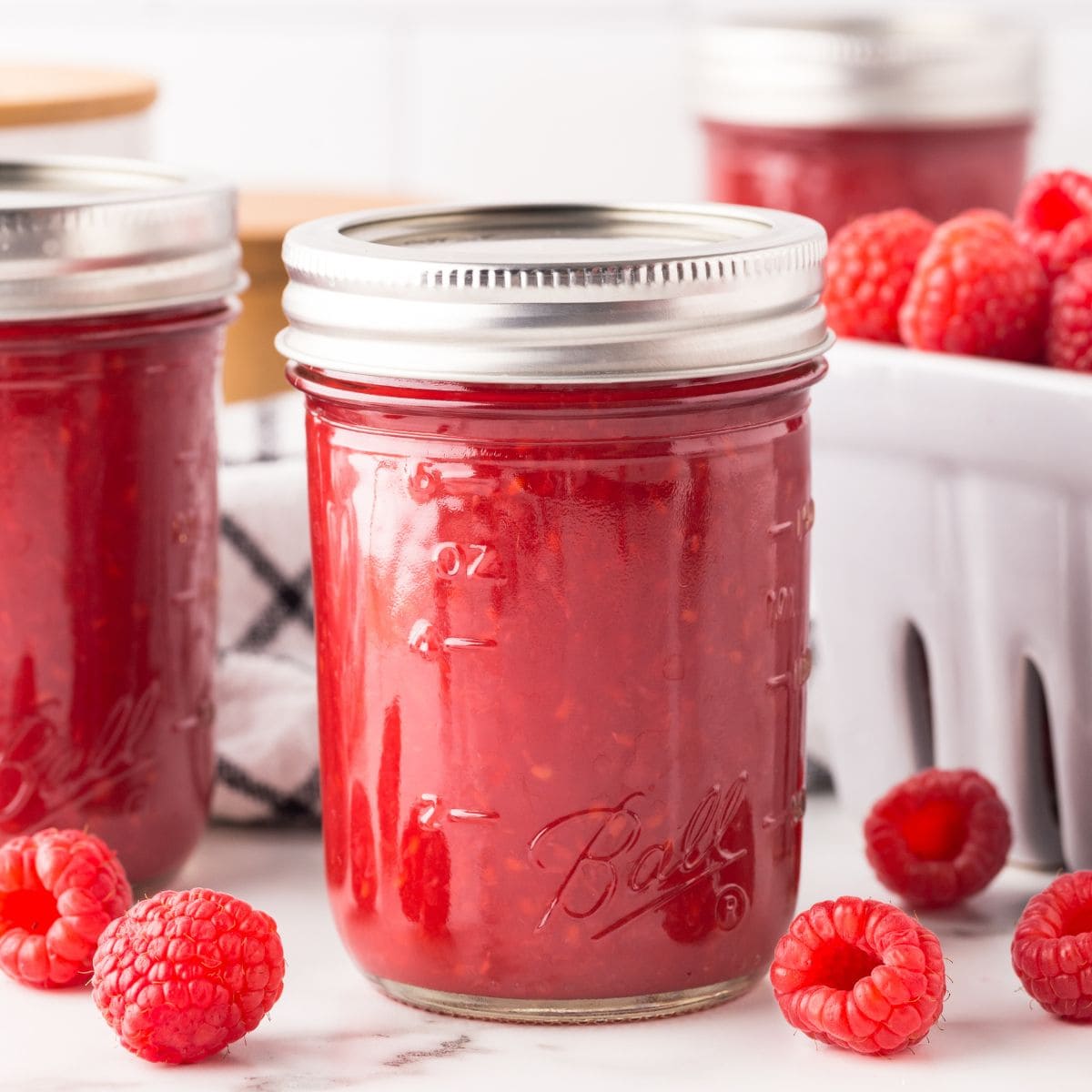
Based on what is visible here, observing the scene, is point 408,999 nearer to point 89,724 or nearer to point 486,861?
point 486,861

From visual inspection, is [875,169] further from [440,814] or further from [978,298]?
[440,814]

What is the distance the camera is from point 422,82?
2.51 metres

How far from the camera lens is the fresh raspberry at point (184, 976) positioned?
2.70 ft

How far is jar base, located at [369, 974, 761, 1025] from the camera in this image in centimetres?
87

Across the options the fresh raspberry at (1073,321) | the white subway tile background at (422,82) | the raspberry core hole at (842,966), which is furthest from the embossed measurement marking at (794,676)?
the white subway tile background at (422,82)

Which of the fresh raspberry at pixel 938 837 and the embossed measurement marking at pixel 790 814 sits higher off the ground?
the embossed measurement marking at pixel 790 814

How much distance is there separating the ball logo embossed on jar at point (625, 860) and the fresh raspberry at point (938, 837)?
18 cm

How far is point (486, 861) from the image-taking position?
0.86 meters

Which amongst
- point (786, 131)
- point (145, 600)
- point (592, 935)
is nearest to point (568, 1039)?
point (592, 935)

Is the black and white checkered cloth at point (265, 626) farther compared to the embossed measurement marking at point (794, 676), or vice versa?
the black and white checkered cloth at point (265, 626)

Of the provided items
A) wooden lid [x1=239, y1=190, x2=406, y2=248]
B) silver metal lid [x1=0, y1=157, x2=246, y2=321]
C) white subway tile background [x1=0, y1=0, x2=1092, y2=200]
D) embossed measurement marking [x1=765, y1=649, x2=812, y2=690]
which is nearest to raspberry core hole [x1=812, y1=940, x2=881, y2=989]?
embossed measurement marking [x1=765, y1=649, x2=812, y2=690]

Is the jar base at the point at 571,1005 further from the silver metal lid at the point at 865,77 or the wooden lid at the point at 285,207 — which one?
the silver metal lid at the point at 865,77

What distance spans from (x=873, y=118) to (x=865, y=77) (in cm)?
3

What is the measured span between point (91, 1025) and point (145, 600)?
0.23m
